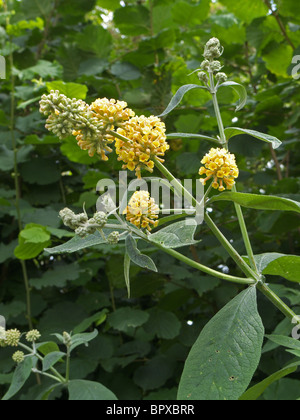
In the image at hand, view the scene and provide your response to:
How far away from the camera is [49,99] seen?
749mm

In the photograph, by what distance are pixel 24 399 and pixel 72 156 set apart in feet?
2.74

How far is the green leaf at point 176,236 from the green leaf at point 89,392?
1.90 ft

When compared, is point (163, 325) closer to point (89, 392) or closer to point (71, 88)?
point (89, 392)

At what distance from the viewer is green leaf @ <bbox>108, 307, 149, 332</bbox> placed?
4.84 ft

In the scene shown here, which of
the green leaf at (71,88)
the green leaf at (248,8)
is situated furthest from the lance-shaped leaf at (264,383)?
the green leaf at (248,8)

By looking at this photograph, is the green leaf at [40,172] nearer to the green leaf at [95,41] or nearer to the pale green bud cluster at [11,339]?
the green leaf at [95,41]

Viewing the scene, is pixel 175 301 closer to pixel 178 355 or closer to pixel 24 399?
pixel 178 355

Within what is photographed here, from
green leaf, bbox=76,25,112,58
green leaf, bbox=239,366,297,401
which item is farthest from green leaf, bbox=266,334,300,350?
green leaf, bbox=76,25,112,58

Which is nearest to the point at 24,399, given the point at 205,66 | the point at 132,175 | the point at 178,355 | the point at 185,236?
the point at 178,355

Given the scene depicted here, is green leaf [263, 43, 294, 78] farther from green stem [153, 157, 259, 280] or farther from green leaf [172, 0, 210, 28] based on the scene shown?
green stem [153, 157, 259, 280]

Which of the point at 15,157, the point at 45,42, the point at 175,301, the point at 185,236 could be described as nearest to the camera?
the point at 185,236

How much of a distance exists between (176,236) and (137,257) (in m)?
0.07

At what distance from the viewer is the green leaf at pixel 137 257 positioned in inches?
27.6
